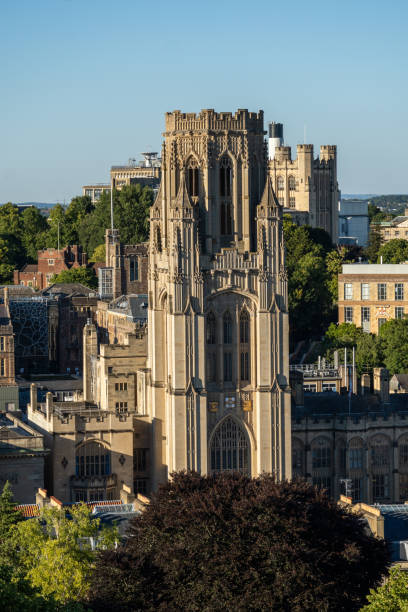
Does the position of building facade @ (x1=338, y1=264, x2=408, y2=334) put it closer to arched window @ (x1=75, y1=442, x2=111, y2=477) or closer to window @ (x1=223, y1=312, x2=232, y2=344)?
window @ (x1=223, y1=312, x2=232, y2=344)

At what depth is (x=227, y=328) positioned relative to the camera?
335 ft

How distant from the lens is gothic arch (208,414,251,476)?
10262 centimetres

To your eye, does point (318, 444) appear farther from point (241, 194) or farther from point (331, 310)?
point (331, 310)

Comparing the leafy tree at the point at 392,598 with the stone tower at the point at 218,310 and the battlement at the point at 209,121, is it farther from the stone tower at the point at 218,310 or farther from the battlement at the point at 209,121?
the battlement at the point at 209,121

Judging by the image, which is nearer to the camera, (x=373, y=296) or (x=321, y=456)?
(x=321, y=456)

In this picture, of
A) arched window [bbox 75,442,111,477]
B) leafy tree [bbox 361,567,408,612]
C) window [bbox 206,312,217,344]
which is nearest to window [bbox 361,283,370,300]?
window [bbox 206,312,217,344]

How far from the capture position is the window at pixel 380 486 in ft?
368

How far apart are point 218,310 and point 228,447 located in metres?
8.03

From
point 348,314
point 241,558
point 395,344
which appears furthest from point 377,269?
point 241,558

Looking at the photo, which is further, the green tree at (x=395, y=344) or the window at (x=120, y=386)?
the green tree at (x=395, y=344)

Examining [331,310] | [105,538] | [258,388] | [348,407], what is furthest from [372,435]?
[331,310]

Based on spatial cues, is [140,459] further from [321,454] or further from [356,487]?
[356,487]

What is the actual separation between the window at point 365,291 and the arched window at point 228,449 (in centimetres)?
7652

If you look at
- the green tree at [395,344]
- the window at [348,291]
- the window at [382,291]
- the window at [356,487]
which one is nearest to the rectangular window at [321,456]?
the window at [356,487]
